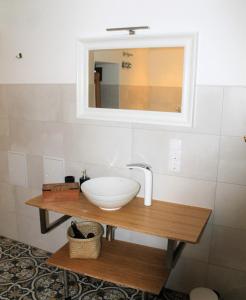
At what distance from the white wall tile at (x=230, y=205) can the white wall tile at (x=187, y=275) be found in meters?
0.37

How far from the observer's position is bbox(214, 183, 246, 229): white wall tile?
1.85 meters

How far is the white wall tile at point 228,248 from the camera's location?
6.28 feet

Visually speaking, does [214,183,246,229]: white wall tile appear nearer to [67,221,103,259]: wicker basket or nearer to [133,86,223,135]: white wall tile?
[133,86,223,135]: white wall tile

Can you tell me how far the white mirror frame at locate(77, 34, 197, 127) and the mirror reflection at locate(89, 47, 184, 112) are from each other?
3 centimetres

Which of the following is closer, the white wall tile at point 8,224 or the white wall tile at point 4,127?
the white wall tile at point 4,127

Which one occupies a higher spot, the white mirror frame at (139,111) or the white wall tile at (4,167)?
the white mirror frame at (139,111)

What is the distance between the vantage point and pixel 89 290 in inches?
86.0

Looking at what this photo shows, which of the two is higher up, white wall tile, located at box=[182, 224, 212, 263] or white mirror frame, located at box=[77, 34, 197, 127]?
white mirror frame, located at box=[77, 34, 197, 127]

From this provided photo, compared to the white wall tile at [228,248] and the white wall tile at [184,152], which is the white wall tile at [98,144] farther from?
the white wall tile at [228,248]

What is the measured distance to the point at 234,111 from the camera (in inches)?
69.6

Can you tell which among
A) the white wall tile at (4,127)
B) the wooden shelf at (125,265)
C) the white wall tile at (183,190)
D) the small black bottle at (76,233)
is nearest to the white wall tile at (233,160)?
the white wall tile at (183,190)

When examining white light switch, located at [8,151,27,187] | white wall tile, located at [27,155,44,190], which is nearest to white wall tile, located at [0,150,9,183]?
white light switch, located at [8,151,27,187]

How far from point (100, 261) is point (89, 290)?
1.12 ft

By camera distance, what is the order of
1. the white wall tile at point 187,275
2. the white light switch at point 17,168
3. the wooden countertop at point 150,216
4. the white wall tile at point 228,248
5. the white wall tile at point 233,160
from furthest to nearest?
the white light switch at point 17,168
the white wall tile at point 187,275
the white wall tile at point 228,248
the white wall tile at point 233,160
the wooden countertop at point 150,216
